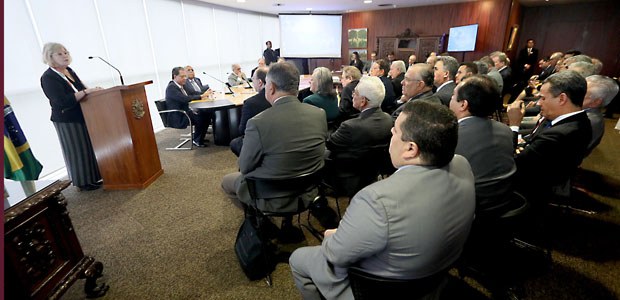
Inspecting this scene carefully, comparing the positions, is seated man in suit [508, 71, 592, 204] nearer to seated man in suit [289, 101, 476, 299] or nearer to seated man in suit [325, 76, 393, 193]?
seated man in suit [325, 76, 393, 193]

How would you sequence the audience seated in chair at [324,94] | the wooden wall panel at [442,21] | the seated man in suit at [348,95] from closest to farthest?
the audience seated in chair at [324,94] → the seated man in suit at [348,95] → the wooden wall panel at [442,21]

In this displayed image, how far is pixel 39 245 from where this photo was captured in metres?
1.32

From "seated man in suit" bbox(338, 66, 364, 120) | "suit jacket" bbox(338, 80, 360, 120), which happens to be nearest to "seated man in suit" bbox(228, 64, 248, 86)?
"seated man in suit" bbox(338, 66, 364, 120)

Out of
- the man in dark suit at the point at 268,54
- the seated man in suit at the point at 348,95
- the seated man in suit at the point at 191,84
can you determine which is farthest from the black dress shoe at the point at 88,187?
the man in dark suit at the point at 268,54

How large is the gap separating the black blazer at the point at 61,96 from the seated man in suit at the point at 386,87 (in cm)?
316

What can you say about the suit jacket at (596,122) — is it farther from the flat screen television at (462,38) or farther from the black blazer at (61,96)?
the flat screen television at (462,38)

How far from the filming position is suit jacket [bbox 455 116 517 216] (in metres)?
1.43

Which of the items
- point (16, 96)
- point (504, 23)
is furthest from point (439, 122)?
point (504, 23)

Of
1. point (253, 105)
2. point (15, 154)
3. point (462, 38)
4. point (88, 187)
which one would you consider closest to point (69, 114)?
point (88, 187)

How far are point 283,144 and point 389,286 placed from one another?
958 mm

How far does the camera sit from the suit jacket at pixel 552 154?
1.67 metres

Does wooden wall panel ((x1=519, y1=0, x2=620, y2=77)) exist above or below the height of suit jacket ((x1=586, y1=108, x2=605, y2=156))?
above

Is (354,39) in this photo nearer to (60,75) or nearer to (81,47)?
(81,47)

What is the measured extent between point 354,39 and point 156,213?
1017 centimetres
